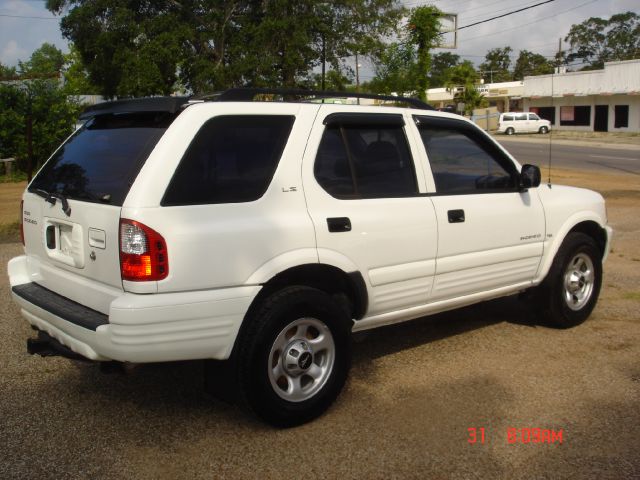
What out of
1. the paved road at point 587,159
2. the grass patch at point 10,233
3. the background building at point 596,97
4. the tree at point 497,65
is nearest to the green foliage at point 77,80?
the grass patch at point 10,233

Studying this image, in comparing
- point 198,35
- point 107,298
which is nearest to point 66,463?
point 107,298

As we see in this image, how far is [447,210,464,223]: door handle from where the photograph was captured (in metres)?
4.58

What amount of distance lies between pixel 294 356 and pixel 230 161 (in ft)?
3.72

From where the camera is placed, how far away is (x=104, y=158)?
12.7 ft

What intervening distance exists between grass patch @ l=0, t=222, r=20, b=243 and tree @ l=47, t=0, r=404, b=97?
2091 centimetres

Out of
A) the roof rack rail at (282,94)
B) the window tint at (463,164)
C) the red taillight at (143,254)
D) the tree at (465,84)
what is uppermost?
the tree at (465,84)

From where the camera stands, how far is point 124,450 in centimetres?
362

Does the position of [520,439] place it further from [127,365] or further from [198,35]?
[198,35]

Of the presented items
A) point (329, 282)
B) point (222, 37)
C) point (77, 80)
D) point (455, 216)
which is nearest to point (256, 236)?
point (329, 282)

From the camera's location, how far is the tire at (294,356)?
363cm

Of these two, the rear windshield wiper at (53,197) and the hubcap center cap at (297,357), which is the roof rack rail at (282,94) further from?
the hubcap center cap at (297,357)

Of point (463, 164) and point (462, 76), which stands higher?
point (462, 76)

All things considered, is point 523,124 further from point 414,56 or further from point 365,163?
point 365,163

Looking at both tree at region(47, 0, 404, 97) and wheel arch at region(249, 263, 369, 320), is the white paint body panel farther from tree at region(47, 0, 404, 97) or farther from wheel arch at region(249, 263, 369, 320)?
tree at region(47, 0, 404, 97)
